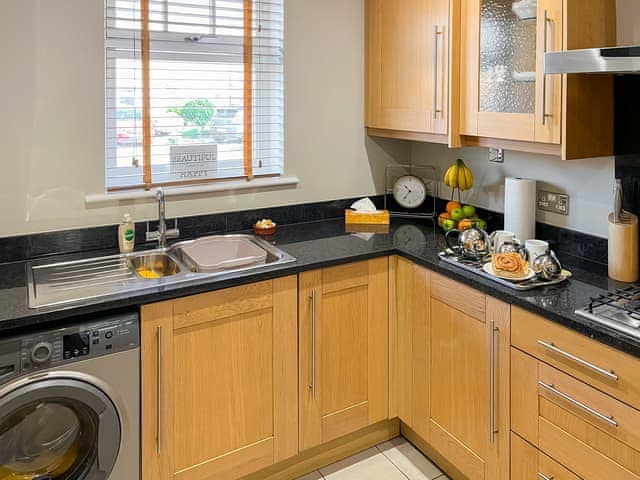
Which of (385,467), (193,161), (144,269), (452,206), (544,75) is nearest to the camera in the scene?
(544,75)

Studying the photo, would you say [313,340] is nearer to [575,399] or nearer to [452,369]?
[452,369]

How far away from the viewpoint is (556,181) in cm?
227

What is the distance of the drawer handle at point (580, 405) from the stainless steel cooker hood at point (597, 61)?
35.9 inches

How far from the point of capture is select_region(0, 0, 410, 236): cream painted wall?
82.4 inches

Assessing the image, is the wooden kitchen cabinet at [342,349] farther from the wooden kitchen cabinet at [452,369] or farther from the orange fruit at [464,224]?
the orange fruit at [464,224]

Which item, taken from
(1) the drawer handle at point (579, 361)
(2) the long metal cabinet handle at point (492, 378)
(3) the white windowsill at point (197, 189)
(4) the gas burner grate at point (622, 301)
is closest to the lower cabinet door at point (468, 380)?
(2) the long metal cabinet handle at point (492, 378)

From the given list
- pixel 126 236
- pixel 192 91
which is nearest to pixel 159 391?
pixel 126 236

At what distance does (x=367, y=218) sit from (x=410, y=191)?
296 mm

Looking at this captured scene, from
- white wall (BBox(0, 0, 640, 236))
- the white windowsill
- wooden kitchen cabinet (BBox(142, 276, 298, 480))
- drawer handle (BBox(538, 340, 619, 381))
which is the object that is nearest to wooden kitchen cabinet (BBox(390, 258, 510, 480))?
drawer handle (BBox(538, 340, 619, 381))

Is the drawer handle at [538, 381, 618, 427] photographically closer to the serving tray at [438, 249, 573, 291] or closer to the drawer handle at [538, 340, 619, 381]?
the drawer handle at [538, 340, 619, 381]

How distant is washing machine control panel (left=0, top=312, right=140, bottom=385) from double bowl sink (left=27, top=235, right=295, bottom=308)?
3.4 inches

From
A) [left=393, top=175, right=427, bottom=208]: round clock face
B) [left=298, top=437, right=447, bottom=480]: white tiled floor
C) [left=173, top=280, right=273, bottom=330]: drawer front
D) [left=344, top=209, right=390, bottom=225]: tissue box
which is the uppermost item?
[left=393, top=175, right=427, bottom=208]: round clock face

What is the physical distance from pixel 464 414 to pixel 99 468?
1253 millimetres

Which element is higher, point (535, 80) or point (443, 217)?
point (535, 80)
